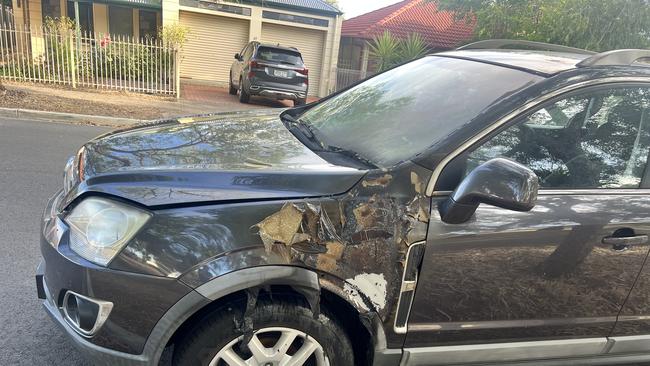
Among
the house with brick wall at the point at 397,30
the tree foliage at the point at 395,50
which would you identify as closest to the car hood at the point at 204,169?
the tree foliage at the point at 395,50

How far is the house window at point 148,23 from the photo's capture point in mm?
17891

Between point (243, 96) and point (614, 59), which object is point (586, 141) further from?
point (243, 96)

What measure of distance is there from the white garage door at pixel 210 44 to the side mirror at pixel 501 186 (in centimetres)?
1719

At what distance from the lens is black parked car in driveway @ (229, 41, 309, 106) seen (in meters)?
13.2

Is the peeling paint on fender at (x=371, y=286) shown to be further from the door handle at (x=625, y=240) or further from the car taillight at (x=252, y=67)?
the car taillight at (x=252, y=67)

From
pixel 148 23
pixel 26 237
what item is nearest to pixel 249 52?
pixel 148 23

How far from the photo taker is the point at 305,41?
18.8m

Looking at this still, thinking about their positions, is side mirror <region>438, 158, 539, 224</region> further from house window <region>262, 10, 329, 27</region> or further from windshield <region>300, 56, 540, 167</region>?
house window <region>262, 10, 329, 27</region>

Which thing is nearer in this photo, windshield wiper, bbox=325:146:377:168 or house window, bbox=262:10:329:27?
windshield wiper, bbox=325:146:377:168

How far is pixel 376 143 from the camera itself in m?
2.49

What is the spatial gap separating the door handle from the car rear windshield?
12015mm

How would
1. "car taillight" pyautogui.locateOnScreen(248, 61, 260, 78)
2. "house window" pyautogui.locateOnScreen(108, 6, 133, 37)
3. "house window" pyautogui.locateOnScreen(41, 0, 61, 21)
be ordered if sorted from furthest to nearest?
"house window" pyautogui.locateOnScreen(108, 6, 133, 37)
"house window" pyautogui.locateOnScreen(41, 0, 61, 21)
"car taillight" pyautogui.locateOnScreen(248, 61, 260, 78)

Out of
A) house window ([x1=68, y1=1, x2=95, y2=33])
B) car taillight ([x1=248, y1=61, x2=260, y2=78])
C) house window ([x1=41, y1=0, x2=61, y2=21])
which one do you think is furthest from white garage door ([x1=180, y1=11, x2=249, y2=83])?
car taillight ([x1=248, y1=61, x2=260, y2=78])

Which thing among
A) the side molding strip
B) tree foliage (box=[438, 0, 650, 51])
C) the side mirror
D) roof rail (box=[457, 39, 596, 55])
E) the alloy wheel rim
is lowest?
the side molding strip
